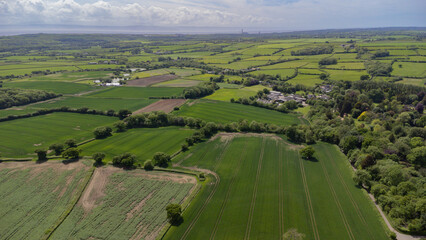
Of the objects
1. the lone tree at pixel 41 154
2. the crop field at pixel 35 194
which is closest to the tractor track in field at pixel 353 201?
the crop field at pixel 35 194

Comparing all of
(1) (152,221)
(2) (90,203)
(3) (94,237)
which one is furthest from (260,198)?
(2) (90,203)

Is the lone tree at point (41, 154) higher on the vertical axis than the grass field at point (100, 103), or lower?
lower

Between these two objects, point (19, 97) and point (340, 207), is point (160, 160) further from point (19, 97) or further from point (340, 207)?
point (19, 97)

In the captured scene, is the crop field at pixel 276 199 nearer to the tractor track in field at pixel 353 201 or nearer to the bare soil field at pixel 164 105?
the tractor track in field at pixel 353 201

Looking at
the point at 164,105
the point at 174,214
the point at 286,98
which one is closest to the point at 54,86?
the point at 164,105

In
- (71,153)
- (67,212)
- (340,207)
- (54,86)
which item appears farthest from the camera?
(54,86)

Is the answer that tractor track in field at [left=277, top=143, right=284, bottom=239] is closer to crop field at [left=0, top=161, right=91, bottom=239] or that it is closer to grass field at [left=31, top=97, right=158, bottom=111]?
crop field at [left=0, top=161, right=91, bottom=239]
